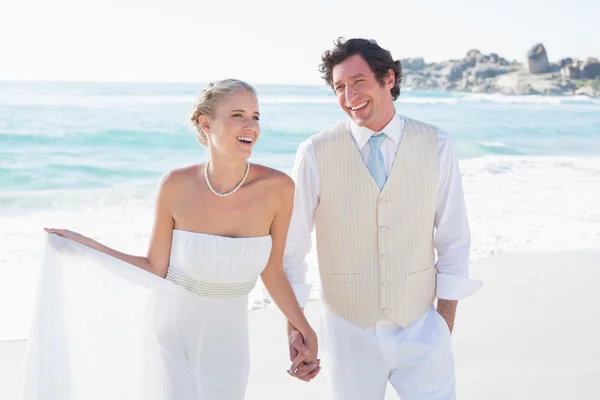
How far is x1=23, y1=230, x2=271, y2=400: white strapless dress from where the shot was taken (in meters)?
2.89

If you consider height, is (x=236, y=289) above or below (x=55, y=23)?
below

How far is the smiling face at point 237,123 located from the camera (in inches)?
115

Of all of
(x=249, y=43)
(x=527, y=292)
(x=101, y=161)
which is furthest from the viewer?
(x=249, y=43)

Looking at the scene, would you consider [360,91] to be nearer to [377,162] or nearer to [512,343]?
[377,162]

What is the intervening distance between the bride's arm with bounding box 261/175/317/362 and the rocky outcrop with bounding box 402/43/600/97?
49762 millimetres

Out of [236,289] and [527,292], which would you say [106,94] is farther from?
[236,289]

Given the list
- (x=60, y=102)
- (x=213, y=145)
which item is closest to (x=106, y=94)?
(x=60, y=102)

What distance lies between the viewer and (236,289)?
121 inches

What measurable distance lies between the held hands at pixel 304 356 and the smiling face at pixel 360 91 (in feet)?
2.63

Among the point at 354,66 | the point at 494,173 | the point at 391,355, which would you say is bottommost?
the point at 494,173

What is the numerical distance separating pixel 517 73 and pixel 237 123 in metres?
53.0

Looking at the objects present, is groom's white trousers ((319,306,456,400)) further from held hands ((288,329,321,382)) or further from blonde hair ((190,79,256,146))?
blonde hair ((190,79,256,146))

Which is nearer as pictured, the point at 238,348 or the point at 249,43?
the point at 238,348

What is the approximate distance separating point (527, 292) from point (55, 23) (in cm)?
3070
